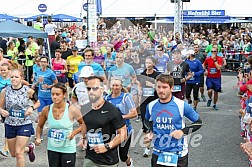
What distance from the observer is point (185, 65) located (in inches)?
398

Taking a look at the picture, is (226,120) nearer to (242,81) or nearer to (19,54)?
(242,81)

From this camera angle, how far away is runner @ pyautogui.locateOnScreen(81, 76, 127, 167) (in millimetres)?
4562

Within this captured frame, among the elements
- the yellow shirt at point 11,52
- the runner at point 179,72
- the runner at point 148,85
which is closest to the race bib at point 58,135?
the runner at point 148,85

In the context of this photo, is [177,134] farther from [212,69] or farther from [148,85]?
[212,69]

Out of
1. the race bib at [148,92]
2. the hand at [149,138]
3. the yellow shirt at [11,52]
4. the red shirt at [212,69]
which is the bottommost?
the hand at [149,138]

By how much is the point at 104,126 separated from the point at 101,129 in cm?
5

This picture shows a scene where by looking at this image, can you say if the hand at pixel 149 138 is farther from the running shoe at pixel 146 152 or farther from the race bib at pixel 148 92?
the race bib at pixel 148 92

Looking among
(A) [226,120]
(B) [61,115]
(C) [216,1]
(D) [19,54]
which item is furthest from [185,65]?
(C) [216,1]

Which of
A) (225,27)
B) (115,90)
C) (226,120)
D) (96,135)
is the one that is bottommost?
(226,120)

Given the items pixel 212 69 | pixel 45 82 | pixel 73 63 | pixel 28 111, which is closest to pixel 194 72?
pixel 212 69

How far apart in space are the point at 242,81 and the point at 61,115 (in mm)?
4507

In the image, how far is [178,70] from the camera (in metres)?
9.70

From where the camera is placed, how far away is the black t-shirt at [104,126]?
456 centimetres

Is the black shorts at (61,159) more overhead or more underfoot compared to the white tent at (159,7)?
more underfoot
